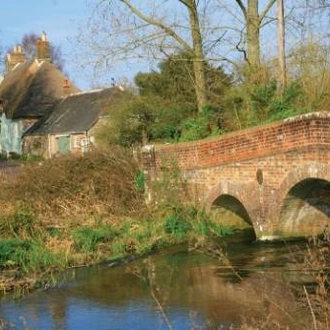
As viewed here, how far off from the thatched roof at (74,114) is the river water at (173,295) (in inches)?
1094

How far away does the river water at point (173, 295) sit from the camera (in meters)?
8.88

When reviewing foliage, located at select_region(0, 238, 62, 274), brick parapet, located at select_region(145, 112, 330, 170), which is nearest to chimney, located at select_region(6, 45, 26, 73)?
brick parapet, located at select_region(145, 112, 330, 170)

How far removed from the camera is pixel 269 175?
14531 mm

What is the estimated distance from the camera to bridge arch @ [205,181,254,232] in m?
15.9

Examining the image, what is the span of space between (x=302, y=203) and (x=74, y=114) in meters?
31.8

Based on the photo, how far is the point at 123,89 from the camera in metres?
26.7

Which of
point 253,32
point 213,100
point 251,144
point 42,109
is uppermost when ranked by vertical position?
point 42,109

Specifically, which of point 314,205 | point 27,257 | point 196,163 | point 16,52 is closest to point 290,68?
point 196,163

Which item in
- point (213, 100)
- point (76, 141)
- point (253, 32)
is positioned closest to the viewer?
point (253, 32)

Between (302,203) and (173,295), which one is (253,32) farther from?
(173,295)

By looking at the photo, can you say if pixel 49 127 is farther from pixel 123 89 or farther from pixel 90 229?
pixel 90 229

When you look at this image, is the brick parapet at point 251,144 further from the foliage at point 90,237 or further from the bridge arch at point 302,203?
the foliage at point 90,237

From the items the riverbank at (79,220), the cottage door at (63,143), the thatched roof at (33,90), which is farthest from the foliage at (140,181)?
the thatched roof at (33,90)

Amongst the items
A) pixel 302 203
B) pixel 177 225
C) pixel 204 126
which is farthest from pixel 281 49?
pixel 177 225
